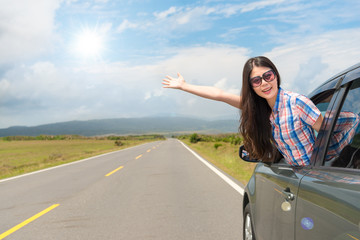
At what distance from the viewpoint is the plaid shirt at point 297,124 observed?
8.46 ft

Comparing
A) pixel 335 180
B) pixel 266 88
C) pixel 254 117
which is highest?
pixel 266 88

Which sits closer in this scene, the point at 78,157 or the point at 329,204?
the point at 329,204

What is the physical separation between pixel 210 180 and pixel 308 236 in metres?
8.61

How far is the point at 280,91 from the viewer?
2.91m

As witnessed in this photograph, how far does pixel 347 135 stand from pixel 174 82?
187 cm

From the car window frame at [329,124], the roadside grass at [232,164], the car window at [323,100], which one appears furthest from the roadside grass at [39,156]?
the car window frame at [329,124]

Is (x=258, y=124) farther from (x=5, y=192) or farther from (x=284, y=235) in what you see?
(x=5, y=192)

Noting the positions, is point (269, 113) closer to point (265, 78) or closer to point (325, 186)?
point (265, 78)

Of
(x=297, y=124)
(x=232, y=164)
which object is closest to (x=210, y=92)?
(x=297, y=124)

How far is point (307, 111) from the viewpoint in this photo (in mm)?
2566

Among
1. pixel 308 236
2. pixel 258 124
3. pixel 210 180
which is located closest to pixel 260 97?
pixel 258 124

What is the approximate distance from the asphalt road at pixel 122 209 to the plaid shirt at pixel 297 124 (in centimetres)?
250

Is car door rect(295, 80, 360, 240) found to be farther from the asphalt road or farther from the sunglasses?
the asphalt road

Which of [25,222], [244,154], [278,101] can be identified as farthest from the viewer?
[25,222]
